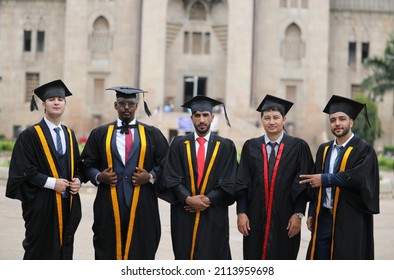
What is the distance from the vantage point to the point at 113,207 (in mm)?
8516

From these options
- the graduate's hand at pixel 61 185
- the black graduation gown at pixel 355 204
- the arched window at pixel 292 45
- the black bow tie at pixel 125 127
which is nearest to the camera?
the black graduation gown at pixel 355 204

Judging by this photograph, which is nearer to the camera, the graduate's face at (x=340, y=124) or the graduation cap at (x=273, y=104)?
the graduate's face at (x=340, y=124)

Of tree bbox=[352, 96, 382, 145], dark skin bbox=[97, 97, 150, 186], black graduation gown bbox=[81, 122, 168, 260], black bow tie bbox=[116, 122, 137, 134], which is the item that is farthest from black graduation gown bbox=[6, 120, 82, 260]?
tree bbox=[352, 96, 382, 145]

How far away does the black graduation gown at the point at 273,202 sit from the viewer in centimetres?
846

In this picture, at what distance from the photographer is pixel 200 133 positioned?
862 centimetres

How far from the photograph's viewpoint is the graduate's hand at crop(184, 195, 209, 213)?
831 centimetres

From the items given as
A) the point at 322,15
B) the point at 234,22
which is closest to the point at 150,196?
the point at 234,22

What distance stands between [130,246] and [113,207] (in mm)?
506

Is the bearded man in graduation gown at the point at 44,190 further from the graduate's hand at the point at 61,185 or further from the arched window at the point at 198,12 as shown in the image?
the arched window at the point at 198,12

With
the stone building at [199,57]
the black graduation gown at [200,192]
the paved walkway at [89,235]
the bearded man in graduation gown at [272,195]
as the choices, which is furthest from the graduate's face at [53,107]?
the stone building at [199,57]

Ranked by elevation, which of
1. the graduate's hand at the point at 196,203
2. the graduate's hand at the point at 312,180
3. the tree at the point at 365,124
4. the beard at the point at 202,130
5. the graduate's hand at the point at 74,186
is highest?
the tree at the point at 365,124

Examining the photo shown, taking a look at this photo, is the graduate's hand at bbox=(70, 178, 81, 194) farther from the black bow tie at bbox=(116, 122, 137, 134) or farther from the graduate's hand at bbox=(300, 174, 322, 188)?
the graduate's hand at bbox=(300, 174, 322, 188)

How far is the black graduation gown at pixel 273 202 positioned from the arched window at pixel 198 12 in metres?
33.3
